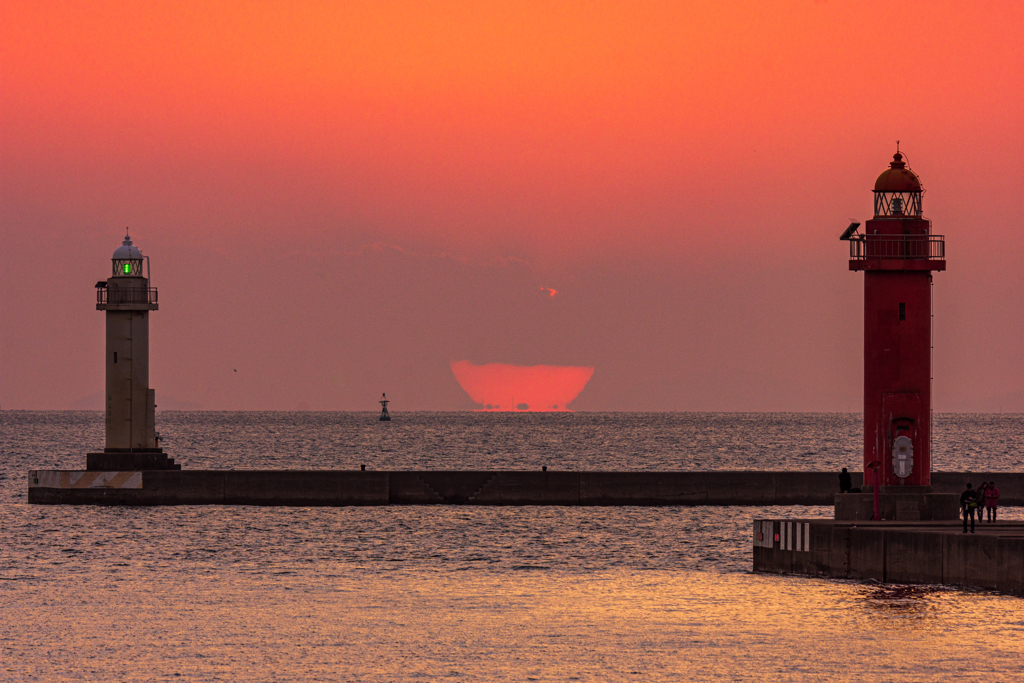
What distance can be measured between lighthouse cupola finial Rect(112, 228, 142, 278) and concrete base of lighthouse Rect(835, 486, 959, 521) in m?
32.4

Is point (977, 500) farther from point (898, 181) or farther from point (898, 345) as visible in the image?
point (898, 181)

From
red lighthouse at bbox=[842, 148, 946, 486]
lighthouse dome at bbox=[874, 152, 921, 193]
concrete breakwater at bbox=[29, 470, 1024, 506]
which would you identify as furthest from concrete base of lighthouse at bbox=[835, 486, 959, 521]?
concrete breakwater at bbox=[29, 470, 1024, 506]

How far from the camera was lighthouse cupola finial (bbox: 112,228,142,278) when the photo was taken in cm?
5588

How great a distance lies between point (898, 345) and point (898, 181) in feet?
15.3

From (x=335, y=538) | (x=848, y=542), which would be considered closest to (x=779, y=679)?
(x=848, y=542)

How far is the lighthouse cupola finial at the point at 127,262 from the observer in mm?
55875

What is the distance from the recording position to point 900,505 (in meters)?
35.2

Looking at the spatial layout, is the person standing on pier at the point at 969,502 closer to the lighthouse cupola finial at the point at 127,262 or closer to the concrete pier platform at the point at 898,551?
the concrete pier platform at the point at 898,551

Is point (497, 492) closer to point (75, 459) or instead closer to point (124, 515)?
point (124, 515)

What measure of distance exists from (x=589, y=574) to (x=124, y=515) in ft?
81.1

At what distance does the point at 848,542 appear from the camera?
3172 cm

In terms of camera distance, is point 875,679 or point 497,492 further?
point 497,492

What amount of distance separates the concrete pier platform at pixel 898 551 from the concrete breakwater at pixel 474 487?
971 inches

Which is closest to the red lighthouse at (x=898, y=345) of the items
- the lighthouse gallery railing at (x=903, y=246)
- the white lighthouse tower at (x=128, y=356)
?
the lighthouse gallery railing at (x=903, y=246)
